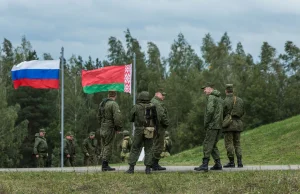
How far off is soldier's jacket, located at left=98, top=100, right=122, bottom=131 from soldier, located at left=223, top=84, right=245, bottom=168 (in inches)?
118

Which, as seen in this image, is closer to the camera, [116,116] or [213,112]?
[213,112]

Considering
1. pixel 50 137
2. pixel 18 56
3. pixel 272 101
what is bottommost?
A: pixel 50 137

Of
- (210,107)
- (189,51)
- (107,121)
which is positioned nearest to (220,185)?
(210,107)

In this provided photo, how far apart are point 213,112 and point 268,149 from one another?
8.51 m

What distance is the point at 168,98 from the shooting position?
69.7 metres

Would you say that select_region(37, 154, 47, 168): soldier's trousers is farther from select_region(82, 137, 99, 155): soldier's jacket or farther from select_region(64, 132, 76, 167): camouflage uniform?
select_region(82, 137, 99, 155): soldier's jacket

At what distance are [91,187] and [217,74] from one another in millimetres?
56468

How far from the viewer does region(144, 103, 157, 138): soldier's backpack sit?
14.1 meters

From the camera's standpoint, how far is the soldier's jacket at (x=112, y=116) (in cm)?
1502

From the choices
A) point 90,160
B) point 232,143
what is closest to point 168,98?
point 90,160

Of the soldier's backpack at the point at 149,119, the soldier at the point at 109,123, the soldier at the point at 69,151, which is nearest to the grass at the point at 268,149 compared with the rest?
the soldier at the point at 69,151

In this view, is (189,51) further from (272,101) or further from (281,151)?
(281,151)

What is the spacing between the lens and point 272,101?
220 ft

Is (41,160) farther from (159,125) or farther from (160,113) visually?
(160,113)
